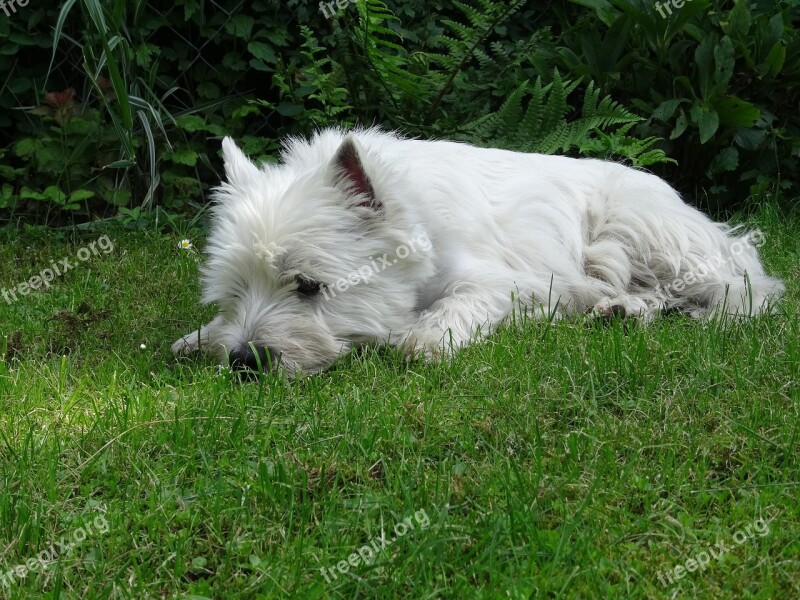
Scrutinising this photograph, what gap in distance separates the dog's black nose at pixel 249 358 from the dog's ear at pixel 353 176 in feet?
2.65

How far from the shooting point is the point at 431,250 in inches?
160

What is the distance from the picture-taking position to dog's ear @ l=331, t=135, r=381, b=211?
12.4 ft

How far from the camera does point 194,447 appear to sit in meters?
2.79

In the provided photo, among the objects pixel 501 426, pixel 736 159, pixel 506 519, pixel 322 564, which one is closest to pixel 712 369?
pixel 501 426

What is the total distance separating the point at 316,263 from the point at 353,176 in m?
0.43

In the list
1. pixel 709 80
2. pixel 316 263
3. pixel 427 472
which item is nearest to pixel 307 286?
pixel 316 263

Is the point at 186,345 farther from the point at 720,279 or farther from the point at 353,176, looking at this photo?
the point at 720,279

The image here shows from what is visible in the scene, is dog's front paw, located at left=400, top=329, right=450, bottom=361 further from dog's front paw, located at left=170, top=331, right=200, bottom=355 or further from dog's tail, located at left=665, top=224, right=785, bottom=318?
dog's tail, located at left=665, top=224, right=785, bottom=318

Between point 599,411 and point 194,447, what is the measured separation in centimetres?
130

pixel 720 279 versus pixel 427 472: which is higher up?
pixel 427 472

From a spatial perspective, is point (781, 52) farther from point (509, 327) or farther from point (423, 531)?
point (423, 531)

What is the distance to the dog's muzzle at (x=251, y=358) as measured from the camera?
137 inches

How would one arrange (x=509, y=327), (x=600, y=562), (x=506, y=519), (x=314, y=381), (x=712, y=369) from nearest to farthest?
(x=600, y=562)
(x=506, y=519)
(x=712, y=369)
(x=314, y=381)
(x=509, y=327)

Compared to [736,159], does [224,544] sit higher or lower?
higher
